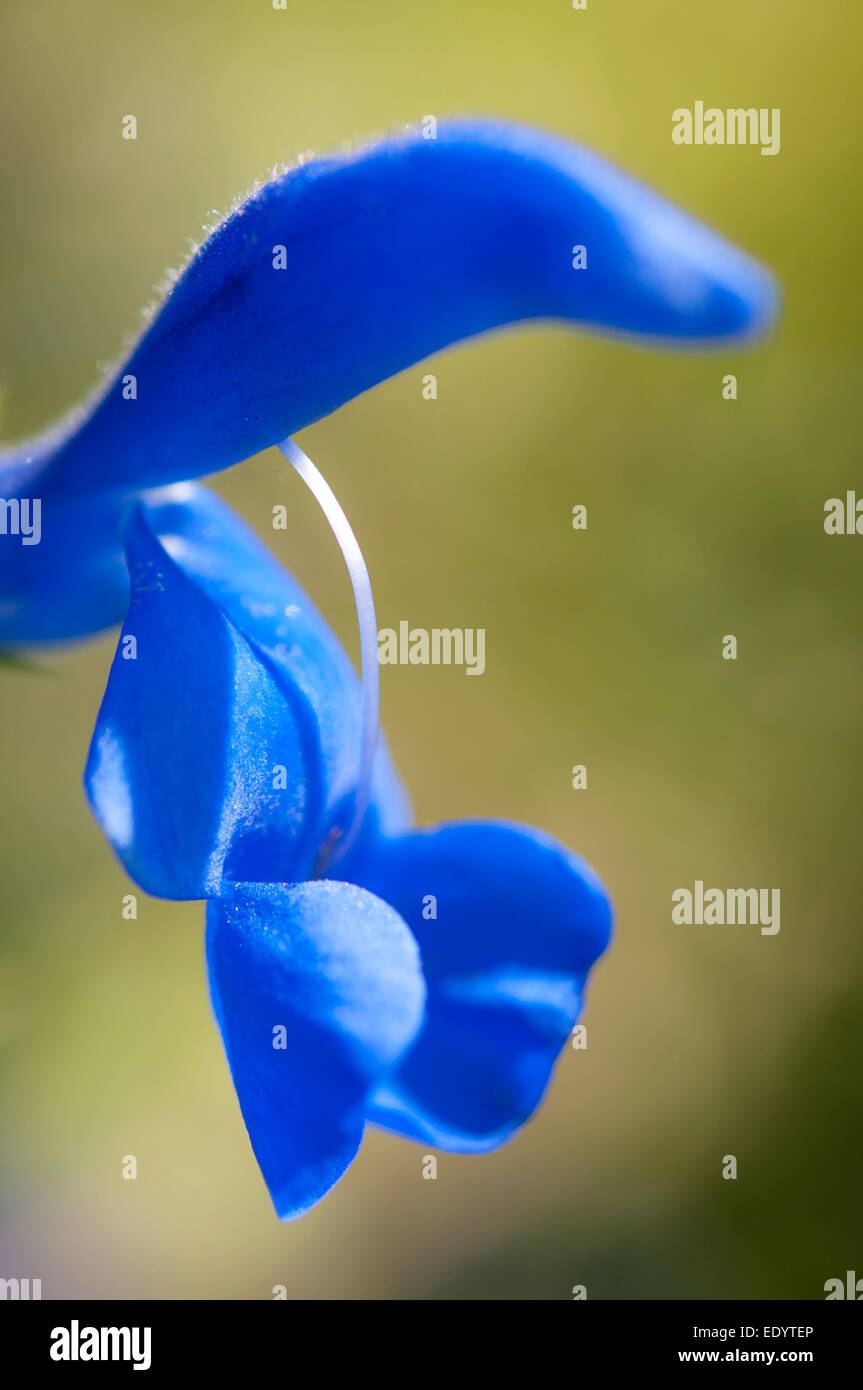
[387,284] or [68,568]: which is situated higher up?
[387,284]

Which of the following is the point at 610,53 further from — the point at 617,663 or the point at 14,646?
the point at 14,646

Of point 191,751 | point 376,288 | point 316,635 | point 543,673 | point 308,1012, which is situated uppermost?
point 543,673

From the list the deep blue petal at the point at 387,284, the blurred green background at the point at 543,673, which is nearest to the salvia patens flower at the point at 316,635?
the deep blue petal at the point at 387,284

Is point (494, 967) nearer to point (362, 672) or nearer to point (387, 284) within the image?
point (362, 672)

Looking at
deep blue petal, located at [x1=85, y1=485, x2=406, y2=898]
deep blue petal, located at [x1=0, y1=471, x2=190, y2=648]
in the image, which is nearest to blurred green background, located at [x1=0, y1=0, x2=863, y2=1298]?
deep blue petal, located at [x1=0, y1=471, x2=190, y2=648]

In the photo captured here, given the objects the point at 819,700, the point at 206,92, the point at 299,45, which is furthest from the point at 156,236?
the point at 819,700

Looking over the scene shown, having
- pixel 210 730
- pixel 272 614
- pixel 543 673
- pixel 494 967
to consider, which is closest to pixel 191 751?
pixel 210 730
